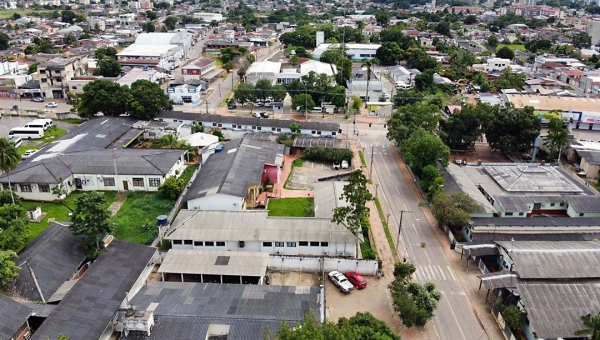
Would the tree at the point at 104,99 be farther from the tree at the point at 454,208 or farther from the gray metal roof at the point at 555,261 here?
the gray metal roof at the point at 555,261

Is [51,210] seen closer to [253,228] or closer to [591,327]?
[253,228]

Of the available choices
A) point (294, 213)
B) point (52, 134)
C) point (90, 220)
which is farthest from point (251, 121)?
point (90, 220)

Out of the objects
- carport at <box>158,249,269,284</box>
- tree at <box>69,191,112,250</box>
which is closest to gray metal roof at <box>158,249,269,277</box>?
carport at <box>158,249,269,284</box>

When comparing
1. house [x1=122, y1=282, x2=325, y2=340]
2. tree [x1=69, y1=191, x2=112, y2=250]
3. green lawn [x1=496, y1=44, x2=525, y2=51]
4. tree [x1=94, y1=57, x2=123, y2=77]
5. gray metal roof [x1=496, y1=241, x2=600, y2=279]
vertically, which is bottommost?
house [x1=122, y1=282, x2=325, y2=340]

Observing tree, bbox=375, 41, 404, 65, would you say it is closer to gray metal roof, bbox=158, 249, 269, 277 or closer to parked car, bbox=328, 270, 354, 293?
parked car, bbox=328, 270, 354, 293

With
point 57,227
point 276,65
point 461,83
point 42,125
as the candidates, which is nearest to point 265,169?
point 57,227

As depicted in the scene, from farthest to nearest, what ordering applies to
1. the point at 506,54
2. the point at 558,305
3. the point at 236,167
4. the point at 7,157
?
the point at 506,54 → the point at 236,167 → the point at 7,157 → the point at 558,305
